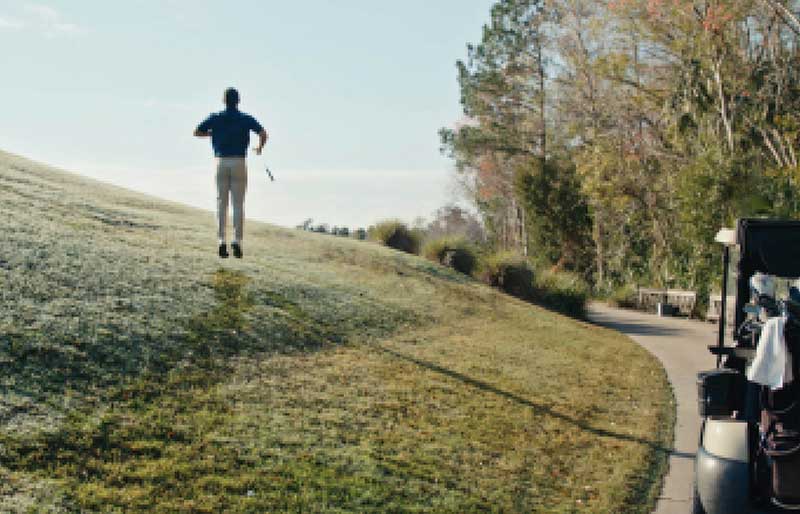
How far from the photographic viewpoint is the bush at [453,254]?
76.7ft

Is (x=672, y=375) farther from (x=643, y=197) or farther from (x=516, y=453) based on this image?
(x=643, y=197)

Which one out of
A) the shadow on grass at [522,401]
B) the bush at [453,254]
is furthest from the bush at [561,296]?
the shadow on grass at [522,401]

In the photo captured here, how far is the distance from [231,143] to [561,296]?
13182 mm

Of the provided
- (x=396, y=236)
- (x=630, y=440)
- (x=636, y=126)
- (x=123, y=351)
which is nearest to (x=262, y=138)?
(x=123, y=351)

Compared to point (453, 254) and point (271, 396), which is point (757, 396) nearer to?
point (271, 396)

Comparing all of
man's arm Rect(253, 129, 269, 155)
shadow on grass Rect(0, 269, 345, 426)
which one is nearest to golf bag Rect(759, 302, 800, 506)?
shadow on grass Rect(0, 269, 345, 426)

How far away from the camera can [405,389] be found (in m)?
9.13

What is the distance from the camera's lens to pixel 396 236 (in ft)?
82.4

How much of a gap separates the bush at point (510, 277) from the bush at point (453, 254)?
1.00m

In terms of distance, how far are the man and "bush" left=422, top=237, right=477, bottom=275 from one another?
41.6 ft

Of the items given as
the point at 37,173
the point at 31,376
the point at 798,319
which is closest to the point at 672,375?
the point at 798,319

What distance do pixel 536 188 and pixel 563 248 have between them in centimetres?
275

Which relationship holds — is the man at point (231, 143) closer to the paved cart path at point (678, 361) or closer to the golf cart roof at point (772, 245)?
the paved cart path at point (678, 361)

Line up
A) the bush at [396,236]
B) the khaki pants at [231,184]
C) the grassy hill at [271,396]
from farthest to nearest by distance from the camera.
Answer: the bush at [396,236], the khaki pants at [231,184], the grassy hill at [271,396]
